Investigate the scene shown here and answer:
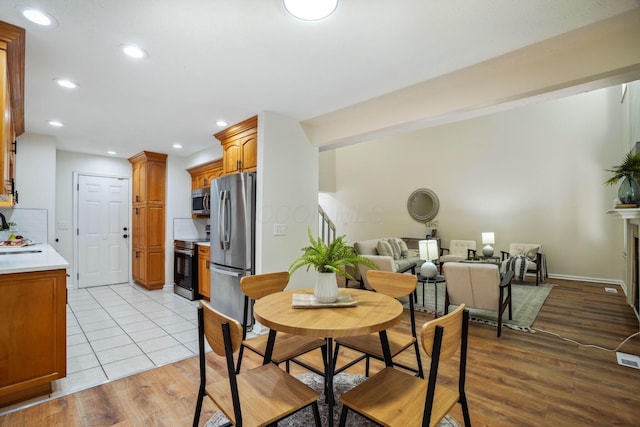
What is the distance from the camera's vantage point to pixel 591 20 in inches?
68.4

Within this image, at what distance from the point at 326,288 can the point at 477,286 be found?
2.29m

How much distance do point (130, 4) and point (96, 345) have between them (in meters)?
2.97

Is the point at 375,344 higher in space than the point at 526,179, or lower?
lower

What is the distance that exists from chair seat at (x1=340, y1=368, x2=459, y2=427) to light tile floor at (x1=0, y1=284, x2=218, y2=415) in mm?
1991

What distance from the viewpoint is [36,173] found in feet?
13.9

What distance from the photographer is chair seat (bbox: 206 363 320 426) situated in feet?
3.93

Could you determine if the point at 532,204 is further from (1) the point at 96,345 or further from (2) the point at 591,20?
(1) the point at 96,345

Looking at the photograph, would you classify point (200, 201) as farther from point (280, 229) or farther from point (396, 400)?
point (396, 400)

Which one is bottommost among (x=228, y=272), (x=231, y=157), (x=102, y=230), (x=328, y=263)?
(x=228, y=272)

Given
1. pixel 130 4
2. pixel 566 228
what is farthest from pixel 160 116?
pixel 566 228

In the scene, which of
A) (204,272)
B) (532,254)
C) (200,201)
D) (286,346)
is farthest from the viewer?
(532,254)

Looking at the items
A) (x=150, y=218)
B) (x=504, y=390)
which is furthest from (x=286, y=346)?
(x=150, y=218)

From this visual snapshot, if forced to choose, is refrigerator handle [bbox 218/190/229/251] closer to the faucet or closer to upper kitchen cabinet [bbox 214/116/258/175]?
upper kitchen cabinet [bbox 214/116/258/175]

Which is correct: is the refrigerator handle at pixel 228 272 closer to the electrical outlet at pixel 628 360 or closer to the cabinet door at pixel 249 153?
the cabinet door at pixel 249 153
